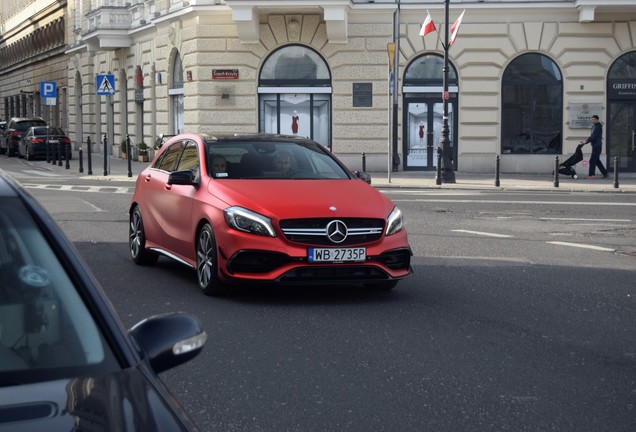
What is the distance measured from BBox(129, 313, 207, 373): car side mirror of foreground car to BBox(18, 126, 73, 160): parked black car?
138 feet

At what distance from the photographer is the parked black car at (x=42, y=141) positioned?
45.7 m

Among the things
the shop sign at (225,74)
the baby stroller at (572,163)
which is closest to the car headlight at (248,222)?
the baby stroller at (572,163)

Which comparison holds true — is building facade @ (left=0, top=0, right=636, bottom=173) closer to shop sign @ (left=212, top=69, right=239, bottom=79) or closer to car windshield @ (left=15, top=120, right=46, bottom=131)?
shop sign @ (left=212, top=69, right=239, bottom=79)

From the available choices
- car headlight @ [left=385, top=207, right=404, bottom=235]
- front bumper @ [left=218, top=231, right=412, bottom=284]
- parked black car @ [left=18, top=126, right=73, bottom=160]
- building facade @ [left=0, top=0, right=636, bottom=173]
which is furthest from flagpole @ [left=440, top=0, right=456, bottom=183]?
front bumper @ [left=218, top=231, right=412, bottom=284]

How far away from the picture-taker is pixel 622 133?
35.0 m

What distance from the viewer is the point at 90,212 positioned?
20.3 metres

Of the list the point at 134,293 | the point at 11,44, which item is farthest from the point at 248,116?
the point at 11,44

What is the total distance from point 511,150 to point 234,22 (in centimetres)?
877

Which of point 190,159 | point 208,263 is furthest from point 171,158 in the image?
point 208,263

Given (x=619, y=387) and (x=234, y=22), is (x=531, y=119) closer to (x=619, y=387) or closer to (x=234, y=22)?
(x=234, y=22)

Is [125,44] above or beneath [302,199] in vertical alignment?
above

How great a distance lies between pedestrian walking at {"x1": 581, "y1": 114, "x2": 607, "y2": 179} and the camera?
107ft

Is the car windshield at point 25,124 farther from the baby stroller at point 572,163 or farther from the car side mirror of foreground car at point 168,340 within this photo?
the car side mirror of foreground car at point 168,340

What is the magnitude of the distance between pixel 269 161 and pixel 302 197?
46.9 inches
